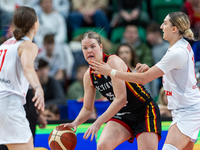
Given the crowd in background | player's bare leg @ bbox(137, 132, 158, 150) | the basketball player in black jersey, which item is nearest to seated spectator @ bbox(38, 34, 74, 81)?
the crowd in background

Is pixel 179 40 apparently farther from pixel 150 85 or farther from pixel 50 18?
pixel 50 18

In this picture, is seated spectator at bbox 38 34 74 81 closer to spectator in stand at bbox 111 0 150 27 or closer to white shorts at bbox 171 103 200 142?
spectator in stand at bbox 111 0 150 27

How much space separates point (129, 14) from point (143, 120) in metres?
5.73

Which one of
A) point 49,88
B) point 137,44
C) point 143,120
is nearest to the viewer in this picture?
point 143,120

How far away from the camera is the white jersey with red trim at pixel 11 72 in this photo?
2998 mm

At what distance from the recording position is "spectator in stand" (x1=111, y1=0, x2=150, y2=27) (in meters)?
8.74

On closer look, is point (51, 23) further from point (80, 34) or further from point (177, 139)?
point (177, 139)

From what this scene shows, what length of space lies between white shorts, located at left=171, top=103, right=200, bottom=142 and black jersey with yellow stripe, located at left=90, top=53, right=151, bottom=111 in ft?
1.83

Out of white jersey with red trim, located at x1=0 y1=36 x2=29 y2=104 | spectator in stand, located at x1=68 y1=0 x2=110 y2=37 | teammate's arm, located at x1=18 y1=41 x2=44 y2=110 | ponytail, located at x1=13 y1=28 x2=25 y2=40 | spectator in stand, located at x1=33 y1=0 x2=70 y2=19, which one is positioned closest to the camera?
teammate's arm, located at x1=18 y1=41 x2=44 y2=110

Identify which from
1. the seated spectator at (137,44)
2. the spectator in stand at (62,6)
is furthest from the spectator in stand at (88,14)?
the seated spectator at (137,44)

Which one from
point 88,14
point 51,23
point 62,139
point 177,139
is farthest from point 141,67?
point 88,14

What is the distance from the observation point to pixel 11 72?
2994 millimetres

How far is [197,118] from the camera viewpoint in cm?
328

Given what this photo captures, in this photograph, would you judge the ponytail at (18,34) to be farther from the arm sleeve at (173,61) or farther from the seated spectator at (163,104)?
the seated spectator at (163,104)
